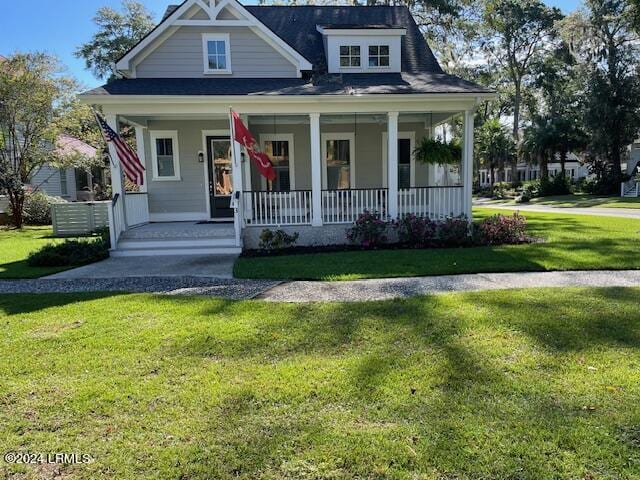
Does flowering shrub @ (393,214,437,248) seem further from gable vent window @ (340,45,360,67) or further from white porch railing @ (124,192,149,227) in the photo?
white porch railing @ (124,192,149,227)

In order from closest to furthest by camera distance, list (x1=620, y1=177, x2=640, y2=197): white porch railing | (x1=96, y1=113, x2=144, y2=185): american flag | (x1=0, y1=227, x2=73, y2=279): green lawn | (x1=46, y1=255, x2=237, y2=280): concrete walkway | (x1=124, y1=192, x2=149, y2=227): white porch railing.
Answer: (x1=46, y1=255, x2=237, y2=280): concrete walkway, (x1=0, y1=227, x2=73, y2=279): green lawn, (x1=96, y1=113, x2=144, y2=185): american flag, (x1=124, y1=192, x2=149, y2=227): white porch railing, (x1=620, y1=177, x2=640, y2=197): white porch railing

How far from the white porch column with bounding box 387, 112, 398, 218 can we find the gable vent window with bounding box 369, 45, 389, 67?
12.7 ft

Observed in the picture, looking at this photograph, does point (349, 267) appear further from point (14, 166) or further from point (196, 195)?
point (14, 166)

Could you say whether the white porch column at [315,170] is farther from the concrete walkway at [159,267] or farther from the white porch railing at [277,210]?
the concrete walkway at [159,267]

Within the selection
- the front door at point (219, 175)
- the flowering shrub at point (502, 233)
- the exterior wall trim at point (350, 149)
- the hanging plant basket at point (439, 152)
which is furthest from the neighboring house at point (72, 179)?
the flowering shrub at point (502, 233)

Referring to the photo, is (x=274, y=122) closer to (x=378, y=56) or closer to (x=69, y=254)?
(x=378, y=56)

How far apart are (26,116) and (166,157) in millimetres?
8523

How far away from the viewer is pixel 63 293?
6172 millimetres

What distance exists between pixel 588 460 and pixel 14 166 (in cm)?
1987

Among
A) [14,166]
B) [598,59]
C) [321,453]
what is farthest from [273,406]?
[598,59]

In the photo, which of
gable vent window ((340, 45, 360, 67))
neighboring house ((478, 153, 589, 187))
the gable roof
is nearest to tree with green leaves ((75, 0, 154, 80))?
the gable roof

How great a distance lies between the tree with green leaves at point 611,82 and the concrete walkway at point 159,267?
30148mm

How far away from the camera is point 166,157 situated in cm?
1204

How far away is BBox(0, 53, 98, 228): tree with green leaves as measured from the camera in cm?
1569
